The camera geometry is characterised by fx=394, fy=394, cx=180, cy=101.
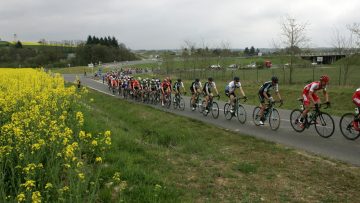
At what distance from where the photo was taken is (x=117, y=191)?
6.32m

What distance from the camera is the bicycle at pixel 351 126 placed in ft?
36.5

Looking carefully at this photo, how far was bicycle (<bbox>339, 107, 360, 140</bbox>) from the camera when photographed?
1113 cm

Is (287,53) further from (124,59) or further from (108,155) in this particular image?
(124,59)

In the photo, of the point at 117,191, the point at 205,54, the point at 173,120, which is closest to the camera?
the point at 117,191

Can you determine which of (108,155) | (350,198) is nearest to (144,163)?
(108,155)

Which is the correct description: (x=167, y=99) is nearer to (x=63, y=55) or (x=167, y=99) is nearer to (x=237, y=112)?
(x=237, y=112)

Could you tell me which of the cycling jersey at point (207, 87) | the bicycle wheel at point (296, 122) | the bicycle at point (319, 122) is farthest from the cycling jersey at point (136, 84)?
the bicycle at point (319, 122)

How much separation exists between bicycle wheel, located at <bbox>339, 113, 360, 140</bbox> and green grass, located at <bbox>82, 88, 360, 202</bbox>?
2.28 metres

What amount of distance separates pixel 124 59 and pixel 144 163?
123834 mm

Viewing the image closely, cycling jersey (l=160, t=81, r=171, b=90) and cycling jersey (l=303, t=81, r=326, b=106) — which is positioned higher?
cycling jersey (l=303, t=81, r=326, b=106)

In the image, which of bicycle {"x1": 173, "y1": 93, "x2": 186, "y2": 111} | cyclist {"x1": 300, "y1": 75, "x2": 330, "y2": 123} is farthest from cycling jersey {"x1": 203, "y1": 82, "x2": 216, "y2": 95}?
cyclist {"x1": 300, "y1": 75, "x2": 330, "y2": 123}

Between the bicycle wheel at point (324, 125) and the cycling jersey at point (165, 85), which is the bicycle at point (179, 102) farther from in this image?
the bicycle wheel at point (324, 125)

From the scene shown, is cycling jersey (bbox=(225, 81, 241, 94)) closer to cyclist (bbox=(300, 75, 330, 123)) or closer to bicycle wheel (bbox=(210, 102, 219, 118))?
bicycle wheel (bbox=(210, 102, 219, 118))

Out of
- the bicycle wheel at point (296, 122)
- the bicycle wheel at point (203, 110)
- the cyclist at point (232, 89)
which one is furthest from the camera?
the bicycle wheel at point (203, 110)
